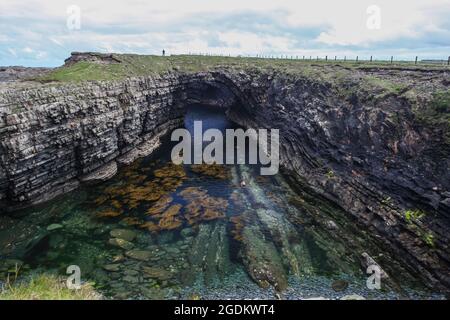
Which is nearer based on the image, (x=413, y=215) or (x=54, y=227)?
(x=413, y=215)

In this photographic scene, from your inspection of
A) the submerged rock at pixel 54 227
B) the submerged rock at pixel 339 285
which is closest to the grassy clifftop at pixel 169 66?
the submerged rock at pixel 54 227

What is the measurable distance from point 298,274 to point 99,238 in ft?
68.8

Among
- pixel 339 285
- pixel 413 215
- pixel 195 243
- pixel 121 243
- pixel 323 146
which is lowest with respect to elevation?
pixel 339 285

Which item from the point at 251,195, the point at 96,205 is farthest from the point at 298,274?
the point at 96,205

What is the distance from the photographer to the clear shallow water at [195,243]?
31.5 m

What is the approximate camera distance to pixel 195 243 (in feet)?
125

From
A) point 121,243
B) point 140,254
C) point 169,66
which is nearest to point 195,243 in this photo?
point 140,254

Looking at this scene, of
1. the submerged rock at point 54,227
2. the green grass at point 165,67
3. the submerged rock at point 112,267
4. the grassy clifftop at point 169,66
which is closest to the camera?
the submerged rock at point 112,267

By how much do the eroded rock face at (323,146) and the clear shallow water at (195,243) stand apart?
271 centimetres

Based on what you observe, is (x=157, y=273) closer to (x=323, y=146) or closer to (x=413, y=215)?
(x=413, y=215)

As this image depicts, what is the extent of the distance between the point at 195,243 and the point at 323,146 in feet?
88.0

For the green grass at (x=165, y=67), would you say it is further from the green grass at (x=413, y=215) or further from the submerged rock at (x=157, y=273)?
the submerged rock at (x=157, y=273)

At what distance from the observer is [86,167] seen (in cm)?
5291
